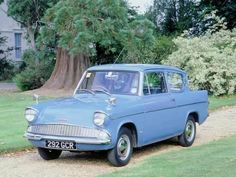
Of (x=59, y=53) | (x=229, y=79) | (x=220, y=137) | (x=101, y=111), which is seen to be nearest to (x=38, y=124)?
(x=101, y=111)

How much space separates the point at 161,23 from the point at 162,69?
32.1 m

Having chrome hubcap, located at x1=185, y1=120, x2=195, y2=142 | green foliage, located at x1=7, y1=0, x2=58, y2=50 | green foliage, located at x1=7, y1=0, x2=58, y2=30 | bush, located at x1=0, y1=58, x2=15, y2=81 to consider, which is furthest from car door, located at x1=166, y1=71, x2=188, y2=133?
bush, located at x1=0, y1=58, x2=15, y2=81

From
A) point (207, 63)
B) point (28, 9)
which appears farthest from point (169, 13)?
point (207, 63)

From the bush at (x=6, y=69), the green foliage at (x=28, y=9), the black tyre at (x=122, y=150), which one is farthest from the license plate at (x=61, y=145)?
the bush at (x=6, y=69)

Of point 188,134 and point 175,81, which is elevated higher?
point 175,81

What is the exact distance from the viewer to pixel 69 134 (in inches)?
344

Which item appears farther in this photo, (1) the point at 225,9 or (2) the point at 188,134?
(1) the point at 225,9

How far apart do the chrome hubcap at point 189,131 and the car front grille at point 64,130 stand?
303 cm

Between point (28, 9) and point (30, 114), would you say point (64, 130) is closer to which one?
point (30, 114)

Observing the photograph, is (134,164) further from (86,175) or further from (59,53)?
(59,53)

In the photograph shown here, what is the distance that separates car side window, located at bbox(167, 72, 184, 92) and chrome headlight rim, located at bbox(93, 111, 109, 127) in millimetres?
2486

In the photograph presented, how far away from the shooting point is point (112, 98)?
895 cm

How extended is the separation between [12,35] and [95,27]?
2044 cm

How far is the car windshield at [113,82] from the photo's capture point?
9.80m
